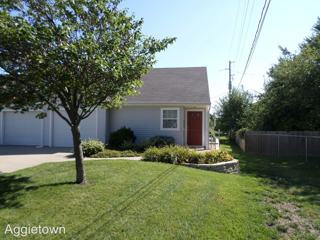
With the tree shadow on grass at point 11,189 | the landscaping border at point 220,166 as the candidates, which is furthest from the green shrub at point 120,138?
the tree shadow on grass at point 11,189

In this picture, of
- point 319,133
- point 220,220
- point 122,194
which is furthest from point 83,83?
point 319,133

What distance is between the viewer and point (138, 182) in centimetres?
871

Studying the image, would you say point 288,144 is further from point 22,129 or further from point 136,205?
point 22,129

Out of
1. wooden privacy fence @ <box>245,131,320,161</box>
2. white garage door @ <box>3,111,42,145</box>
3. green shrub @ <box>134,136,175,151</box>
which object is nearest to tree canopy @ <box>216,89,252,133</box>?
wooden privacy fence @ <box>245,131,320,161</box>

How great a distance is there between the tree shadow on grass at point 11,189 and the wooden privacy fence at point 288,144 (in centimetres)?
1339

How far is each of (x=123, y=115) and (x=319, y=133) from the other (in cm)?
1055

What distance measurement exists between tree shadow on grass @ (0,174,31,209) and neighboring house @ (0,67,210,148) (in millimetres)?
8868

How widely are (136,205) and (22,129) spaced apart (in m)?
15.3

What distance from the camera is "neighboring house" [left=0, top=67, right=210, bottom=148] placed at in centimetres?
1775

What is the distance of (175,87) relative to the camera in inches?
751

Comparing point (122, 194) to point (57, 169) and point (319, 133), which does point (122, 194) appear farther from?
point (319, 133)

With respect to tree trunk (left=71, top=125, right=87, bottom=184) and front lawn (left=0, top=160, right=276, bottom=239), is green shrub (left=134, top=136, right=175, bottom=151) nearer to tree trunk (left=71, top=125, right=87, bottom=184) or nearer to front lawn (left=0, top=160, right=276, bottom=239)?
front lawn (left=0, top=160, right=276, bottom=239)

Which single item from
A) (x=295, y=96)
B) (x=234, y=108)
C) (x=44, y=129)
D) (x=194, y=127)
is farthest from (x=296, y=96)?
(x=234, y=108)

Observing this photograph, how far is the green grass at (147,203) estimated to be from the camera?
5.81m
